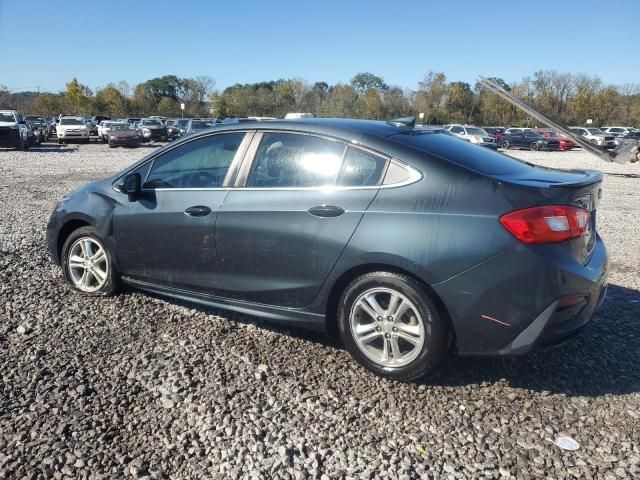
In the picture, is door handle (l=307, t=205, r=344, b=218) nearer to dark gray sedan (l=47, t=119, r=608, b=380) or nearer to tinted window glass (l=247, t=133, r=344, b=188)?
dark gray sedan (l=47, t=119, r=608, b=380)

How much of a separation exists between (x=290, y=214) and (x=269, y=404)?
3.99 feet

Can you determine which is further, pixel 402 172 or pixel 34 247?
pixel 34 247

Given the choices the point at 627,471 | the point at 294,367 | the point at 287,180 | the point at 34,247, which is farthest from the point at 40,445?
the point at 34,247

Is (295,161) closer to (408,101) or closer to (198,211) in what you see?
(198,211)

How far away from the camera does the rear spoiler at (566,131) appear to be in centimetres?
708

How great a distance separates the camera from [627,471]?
99.2 inches

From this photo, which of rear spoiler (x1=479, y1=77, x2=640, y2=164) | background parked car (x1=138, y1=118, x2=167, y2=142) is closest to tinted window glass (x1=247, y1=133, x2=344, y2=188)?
rear spoiler (x1=479, y1=77, x2=640, y2=164)

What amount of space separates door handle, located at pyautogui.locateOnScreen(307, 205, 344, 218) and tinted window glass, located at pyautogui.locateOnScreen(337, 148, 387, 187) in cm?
18

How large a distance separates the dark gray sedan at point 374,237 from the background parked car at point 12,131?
79.3 feet

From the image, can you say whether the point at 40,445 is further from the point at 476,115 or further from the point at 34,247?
the point at 476,115

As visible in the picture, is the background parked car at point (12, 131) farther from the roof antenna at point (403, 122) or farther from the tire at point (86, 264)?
the roof antenna at point (403, 122)

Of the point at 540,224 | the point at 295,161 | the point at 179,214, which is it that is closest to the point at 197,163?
the point at 179,214

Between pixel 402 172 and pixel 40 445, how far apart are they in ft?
8.12

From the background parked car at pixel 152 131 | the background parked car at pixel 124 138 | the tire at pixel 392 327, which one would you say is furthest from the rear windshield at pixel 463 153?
the background parked car at pixel 152 131
